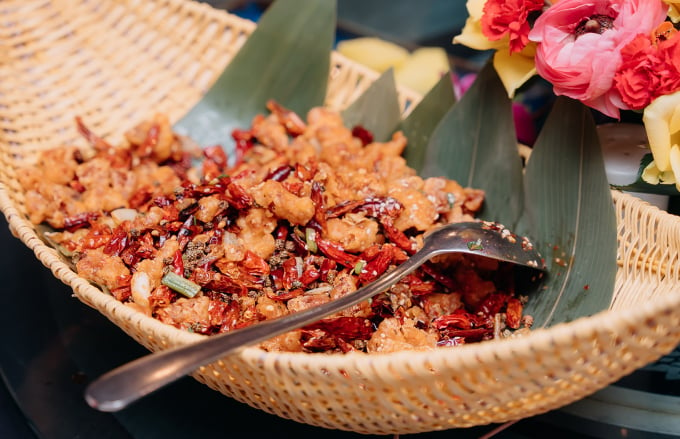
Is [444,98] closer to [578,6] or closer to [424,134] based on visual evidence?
[424,134]

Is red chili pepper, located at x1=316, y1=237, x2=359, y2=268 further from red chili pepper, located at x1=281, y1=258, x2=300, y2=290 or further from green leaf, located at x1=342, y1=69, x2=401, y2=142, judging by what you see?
green leaf, located at x1=342, y1=69, x2=401, y2=142

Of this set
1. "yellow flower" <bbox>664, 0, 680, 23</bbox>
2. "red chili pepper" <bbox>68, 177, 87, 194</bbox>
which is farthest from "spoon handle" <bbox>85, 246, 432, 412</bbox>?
"yellow flower" <bbox>664, 0, 680, 23</bbox>

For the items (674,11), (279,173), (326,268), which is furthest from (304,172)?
(674,11)

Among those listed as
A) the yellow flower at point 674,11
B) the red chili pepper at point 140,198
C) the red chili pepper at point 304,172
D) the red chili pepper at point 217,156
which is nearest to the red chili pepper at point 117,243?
the red chili pepper at point 140,198

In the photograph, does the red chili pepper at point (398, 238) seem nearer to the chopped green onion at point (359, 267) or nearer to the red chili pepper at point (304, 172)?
the chopped green onion at point (359, 267)

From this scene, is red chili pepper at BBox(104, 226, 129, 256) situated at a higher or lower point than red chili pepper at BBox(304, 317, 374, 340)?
higher

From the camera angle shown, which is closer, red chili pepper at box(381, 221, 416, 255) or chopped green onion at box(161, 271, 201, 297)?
chopped green onion at box(161, 271, 201, 297)

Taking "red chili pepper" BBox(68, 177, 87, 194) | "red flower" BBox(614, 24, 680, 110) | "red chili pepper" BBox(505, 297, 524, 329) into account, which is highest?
"red flower" BBox(614, 24, 680, 110)
